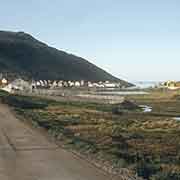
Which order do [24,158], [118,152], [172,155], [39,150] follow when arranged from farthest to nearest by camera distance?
[172,155], [118,152], [39,150], [24,158]

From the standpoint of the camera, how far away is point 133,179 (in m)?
15.1

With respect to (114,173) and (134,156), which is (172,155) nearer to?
(134,156)

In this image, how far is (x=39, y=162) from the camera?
18.5 metres

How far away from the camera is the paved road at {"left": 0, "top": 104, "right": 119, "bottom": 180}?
15.7m

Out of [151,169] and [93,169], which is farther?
[151,169]

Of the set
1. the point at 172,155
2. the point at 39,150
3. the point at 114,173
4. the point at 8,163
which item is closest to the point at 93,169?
the point at 114,173

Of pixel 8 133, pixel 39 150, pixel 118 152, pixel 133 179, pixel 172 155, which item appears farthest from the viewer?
pixel 8 133

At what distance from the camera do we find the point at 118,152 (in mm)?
23891

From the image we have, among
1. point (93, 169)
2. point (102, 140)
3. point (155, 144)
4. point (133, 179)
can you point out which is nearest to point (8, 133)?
point (102, 140)

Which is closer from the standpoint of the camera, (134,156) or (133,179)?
(133,179)

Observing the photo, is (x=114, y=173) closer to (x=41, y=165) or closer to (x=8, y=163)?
(x=41, y=165)

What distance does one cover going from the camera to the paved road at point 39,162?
15688 mm

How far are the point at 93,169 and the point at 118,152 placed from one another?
7.21 metres

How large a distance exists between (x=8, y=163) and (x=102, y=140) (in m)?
13.0
